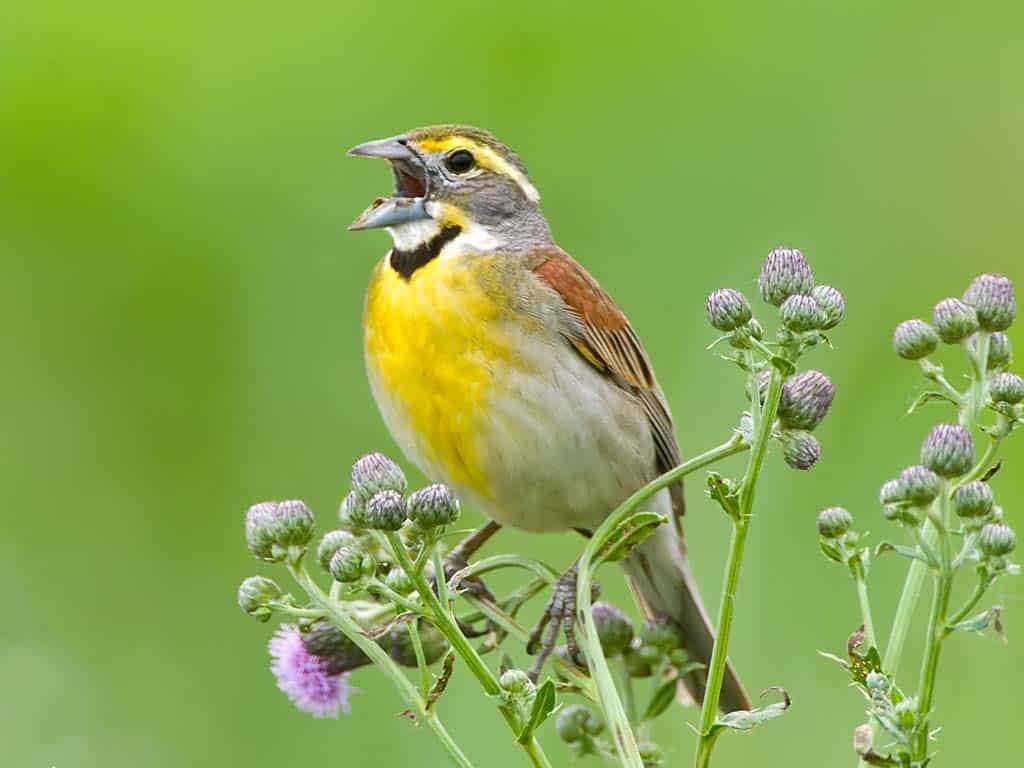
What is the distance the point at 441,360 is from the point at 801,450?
1766mm

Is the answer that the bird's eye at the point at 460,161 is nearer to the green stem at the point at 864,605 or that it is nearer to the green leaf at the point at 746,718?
the green stem at the point at 864,605

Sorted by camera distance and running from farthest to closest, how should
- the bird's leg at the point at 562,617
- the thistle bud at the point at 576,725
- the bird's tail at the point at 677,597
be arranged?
1. the bird's tail at the point at 677,597
2. the bird's leg at the point at 562,617
3. the thistle bud at the point at 576,725

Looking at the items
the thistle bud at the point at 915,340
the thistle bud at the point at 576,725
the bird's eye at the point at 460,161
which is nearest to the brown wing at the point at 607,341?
the bird's eye at the point at 460,161

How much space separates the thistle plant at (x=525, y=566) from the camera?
8.85 ft

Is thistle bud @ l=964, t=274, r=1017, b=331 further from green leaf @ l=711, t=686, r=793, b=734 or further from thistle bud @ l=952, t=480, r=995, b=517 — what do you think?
green leaf @ l=711, t=686, r=793, b=734

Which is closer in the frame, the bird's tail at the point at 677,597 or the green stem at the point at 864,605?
the green stem at the point at 864,605

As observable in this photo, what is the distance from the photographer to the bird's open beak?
4.62 m

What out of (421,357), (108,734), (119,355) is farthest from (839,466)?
(119,355)

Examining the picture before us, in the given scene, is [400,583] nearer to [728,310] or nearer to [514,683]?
[514,683]

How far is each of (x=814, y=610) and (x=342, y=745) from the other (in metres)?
1.49

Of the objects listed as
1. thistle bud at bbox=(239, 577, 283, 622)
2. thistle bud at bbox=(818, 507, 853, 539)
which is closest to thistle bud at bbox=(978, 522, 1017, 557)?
thistle bud at bbox=(818, 507, 853, 539)

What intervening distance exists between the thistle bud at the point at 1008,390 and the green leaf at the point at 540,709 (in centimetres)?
90

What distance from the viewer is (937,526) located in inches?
107

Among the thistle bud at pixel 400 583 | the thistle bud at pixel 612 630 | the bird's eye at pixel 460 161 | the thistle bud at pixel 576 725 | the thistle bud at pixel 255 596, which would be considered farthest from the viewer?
the bird's eye at pixel 460 161
